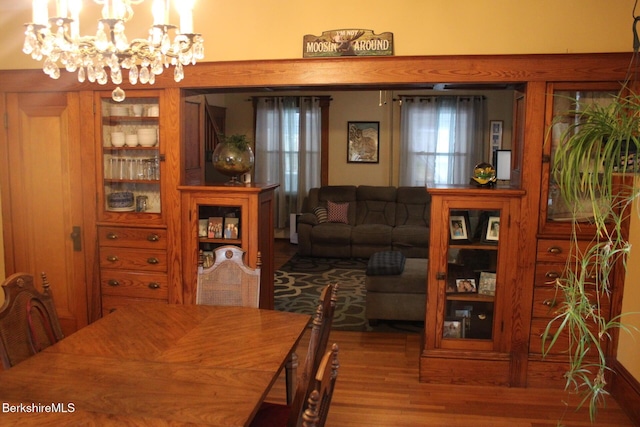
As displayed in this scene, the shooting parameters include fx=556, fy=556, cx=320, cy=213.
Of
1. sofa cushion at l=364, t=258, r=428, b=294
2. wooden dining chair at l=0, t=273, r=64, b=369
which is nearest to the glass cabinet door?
sofa cushion at l=364, t=258, r=428, b=294

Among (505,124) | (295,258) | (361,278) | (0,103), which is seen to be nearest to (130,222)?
(0,103)

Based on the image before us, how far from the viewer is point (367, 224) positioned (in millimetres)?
8250

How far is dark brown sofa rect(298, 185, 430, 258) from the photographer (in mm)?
7816

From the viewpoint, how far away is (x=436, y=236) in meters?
3.72

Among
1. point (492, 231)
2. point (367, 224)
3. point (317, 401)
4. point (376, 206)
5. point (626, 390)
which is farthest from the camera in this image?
point (376, 206)

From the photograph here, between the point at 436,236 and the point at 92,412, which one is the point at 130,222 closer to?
the point at 436,236

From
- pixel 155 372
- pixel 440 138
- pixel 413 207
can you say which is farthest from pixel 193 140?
pixel 440 138

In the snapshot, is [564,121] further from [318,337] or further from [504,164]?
[318,337]

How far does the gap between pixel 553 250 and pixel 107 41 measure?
9.51ft

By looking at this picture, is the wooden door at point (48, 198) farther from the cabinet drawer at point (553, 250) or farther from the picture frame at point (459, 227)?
the cabinet drawer at point (553, 250)

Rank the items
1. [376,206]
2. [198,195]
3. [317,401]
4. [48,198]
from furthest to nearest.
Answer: [376,206] → [48,198] → [198,195] → [317,401]

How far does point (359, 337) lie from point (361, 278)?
86.5 inches

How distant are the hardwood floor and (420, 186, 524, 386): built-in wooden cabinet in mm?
140

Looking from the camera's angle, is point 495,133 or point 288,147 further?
point 288,147
